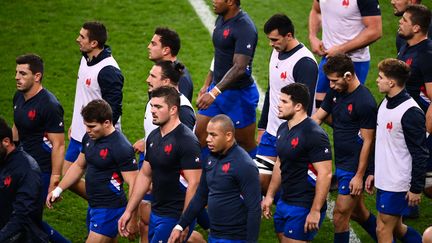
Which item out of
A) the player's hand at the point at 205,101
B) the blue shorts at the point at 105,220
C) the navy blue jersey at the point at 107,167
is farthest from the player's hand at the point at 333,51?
the blue shorts at the point at 105,220

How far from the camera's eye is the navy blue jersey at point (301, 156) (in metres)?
9.43

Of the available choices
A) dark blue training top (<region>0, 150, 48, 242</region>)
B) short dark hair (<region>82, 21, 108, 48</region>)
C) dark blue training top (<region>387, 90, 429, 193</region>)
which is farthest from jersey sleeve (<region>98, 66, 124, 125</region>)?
dark blue training top (<region>387, 90, 429, 193</region>)

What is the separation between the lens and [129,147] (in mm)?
9844

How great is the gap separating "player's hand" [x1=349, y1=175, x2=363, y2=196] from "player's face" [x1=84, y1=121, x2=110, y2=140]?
2326mm

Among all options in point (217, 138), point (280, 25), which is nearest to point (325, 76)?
point (280, 25)

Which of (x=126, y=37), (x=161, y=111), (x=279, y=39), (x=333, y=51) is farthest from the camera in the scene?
(x=126, y=37)

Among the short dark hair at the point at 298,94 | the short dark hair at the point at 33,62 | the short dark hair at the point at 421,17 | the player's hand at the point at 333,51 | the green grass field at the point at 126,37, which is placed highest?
the short dark hair at the point at 421,17

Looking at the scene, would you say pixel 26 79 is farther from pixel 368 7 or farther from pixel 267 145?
pixel 368 7

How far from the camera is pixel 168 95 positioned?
9.55 metres

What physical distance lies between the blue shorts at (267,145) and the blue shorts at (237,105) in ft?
2.24

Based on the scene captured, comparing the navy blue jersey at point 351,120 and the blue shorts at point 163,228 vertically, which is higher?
the navy blue jersey at point 351,120

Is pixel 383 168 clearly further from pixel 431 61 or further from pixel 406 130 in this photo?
pixel 431 61

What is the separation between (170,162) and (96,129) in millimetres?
803

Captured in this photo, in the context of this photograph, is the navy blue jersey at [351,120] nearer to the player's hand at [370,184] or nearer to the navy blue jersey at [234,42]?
the player's hand at [370,184]
